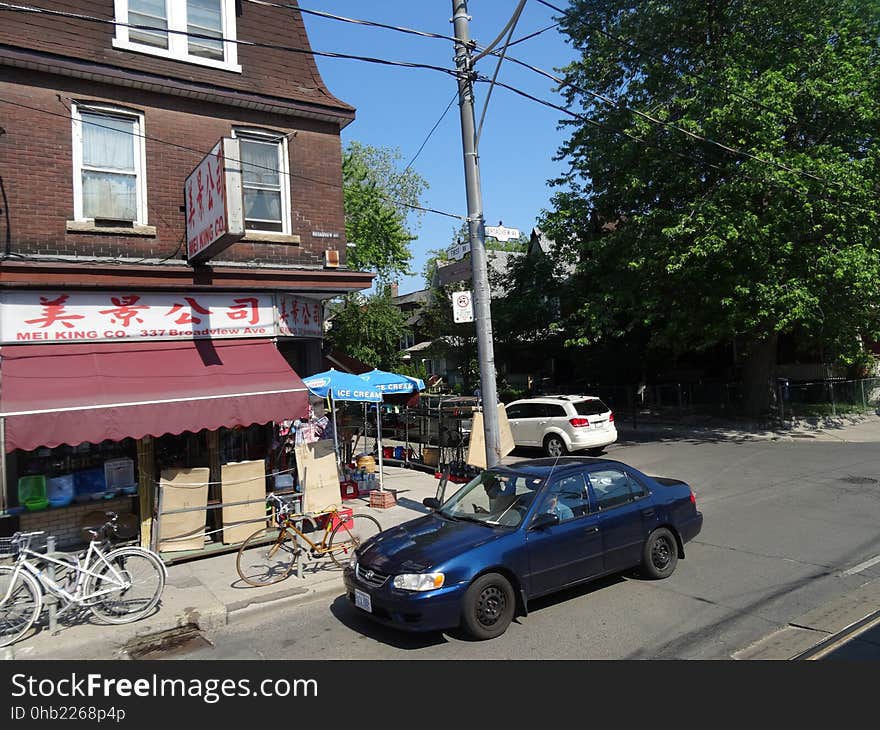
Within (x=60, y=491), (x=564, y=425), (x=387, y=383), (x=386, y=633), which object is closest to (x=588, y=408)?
(x=564, y=425)

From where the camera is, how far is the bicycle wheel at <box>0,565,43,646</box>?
19.7 ft

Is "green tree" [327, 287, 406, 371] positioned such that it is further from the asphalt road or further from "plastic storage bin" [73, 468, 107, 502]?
the asphalt road

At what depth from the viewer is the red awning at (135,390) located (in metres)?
7.72

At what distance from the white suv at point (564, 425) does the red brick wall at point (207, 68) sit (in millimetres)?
9309

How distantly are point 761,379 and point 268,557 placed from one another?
1894cm

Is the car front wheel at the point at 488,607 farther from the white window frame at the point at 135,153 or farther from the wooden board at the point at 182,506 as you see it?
the white window frame at the point at 135,153

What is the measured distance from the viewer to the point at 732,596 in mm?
6461

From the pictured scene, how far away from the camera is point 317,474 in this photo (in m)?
9.98

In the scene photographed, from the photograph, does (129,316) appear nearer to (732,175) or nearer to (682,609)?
(682,609)

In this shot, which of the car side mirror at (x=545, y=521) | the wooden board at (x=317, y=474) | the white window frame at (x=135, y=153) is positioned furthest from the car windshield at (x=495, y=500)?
the white window frame at (x=135, y=153)
